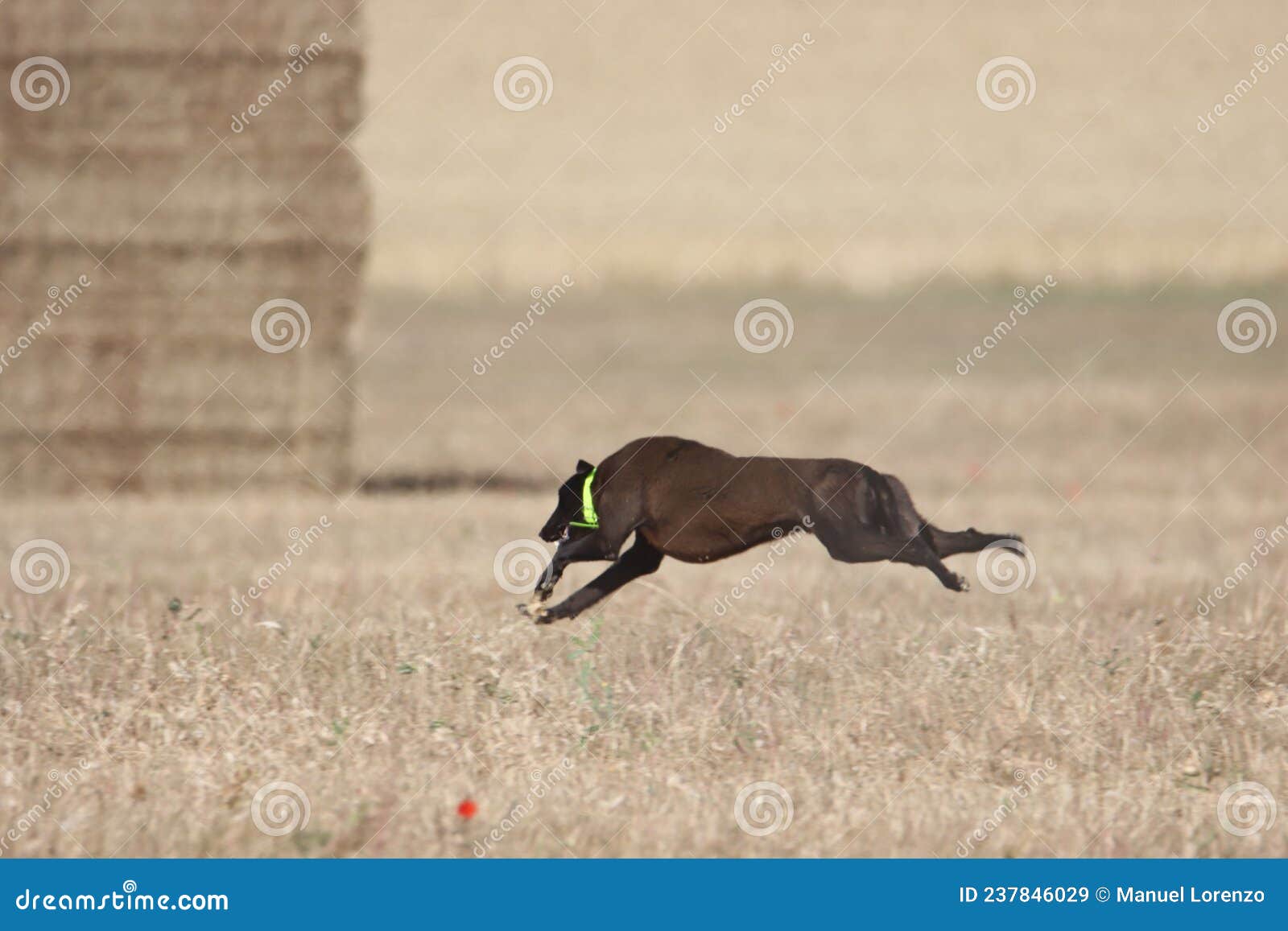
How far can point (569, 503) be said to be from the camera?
616 centimetres

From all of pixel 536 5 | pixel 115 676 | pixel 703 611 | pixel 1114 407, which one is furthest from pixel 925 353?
pixel 536 5

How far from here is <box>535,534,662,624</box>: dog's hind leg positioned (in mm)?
6242

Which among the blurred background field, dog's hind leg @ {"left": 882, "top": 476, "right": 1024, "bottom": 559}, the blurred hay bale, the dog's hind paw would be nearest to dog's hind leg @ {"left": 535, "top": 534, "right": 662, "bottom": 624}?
the dog's hind paw

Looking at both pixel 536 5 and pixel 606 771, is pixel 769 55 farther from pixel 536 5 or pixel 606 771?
pixel 606 771

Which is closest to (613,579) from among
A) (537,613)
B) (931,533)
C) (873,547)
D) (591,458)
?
(537,613)

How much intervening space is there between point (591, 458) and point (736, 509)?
11281 millimetres

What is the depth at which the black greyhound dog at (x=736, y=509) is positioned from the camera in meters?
5.94

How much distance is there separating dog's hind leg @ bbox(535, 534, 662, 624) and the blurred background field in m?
0.54

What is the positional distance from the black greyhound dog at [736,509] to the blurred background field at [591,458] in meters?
0.81

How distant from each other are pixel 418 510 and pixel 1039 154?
24.9 metres

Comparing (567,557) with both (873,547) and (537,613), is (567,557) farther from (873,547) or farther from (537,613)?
(873,547)

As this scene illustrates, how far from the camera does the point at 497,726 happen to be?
658 cm

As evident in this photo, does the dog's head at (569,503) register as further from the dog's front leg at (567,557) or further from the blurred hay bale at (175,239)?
the blurred hay bale at (175,239)

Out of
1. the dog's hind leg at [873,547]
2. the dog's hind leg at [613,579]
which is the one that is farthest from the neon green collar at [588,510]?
the dog's hind leg at [873,547]
